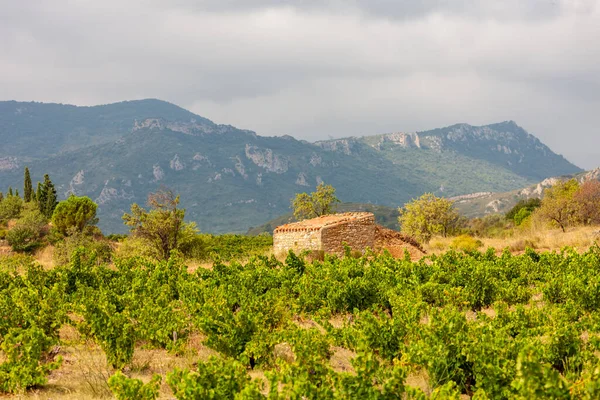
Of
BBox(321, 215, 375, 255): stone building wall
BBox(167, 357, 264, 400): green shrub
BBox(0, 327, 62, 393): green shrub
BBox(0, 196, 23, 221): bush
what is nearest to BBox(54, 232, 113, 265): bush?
BBox(321, 215, 375, 255): stone building wall

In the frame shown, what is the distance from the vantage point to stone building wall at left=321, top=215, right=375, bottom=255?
28.9 meters

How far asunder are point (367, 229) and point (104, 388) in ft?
69.8

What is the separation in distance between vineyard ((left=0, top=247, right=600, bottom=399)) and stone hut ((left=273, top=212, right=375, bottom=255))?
7.63 meters

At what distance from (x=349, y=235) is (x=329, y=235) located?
123 centimetres

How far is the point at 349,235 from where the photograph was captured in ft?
96.8

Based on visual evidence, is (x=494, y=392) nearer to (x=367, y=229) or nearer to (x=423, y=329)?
(x=423, y=329)

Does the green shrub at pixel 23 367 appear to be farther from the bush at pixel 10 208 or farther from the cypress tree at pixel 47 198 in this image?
the cypress tree at pixel 47 198

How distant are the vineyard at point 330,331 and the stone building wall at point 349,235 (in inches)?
300

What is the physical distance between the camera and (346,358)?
1230 cm

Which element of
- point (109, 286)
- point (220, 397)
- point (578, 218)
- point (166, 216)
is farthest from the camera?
point (578, 218)

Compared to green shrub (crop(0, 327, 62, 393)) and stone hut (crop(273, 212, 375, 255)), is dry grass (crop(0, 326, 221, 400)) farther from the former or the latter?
stone hut (crop(273, 212, 375, 255))

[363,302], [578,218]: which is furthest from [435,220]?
[363,302]

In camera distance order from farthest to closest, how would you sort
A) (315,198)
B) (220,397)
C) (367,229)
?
(315,198) < (367,229) < (220,397)

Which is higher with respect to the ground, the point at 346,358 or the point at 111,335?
the point at 111,335
